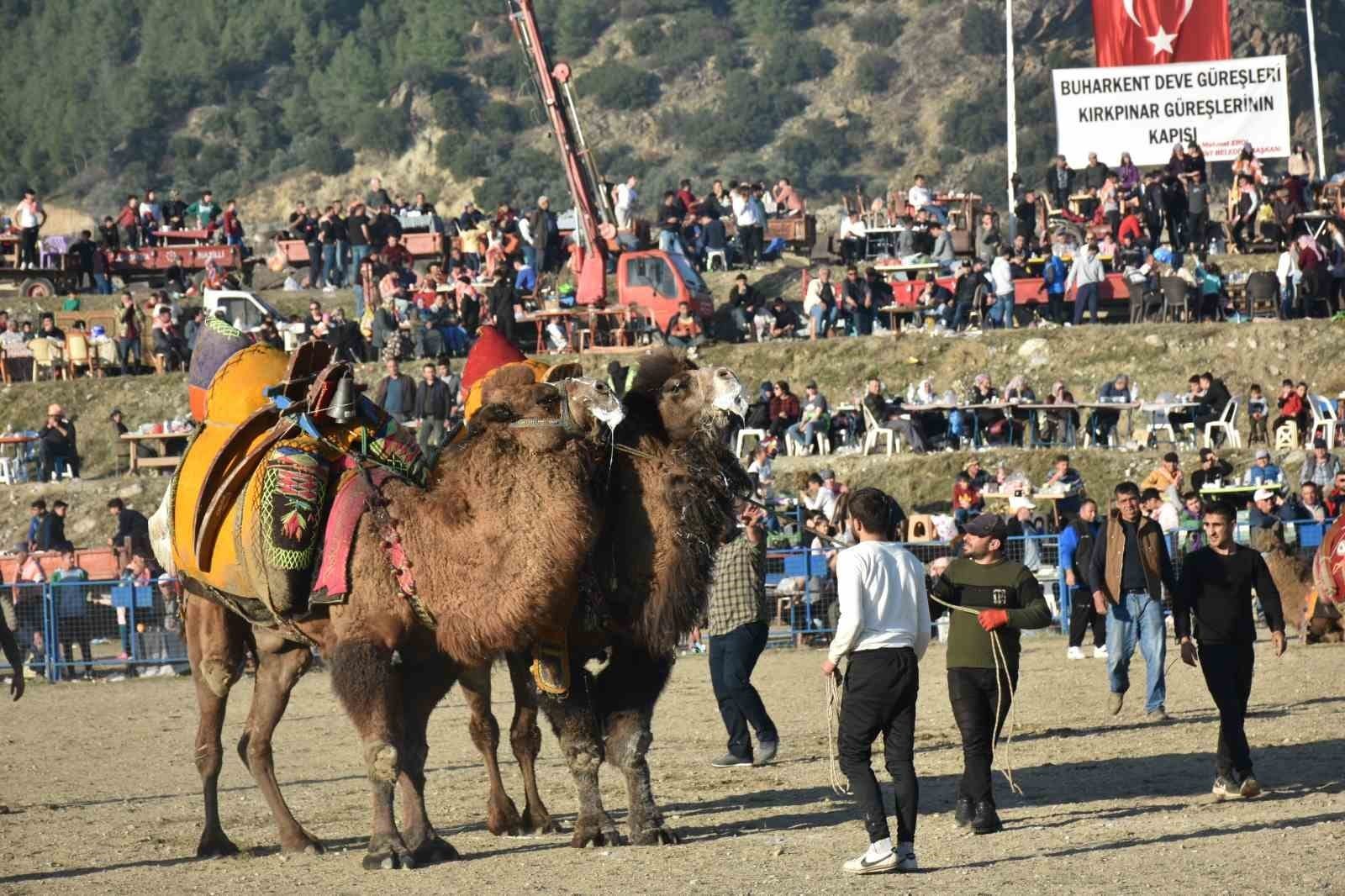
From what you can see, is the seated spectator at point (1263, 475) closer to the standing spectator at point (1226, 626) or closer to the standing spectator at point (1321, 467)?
the standing spectator at point (1321, 467)

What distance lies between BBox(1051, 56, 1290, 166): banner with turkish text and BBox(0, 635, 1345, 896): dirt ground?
27.6m

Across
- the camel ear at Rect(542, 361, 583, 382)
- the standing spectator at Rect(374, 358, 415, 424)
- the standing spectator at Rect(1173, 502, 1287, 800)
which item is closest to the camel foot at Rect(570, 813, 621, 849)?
the camel ear at Rect(542, 361, 583, 382)

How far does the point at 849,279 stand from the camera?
38.6m

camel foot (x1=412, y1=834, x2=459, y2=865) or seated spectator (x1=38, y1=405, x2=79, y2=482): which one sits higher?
seated spectator (x1=38, y1=405, x2=79, y2=482)

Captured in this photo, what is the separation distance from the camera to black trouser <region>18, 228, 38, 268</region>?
45812 millimetres

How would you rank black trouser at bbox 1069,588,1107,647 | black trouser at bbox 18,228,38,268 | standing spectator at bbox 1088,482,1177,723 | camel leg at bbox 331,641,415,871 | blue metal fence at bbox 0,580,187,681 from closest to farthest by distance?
camel leg at bbox 331,641,415,871
standing spectator at bbox 1088,482,1177,723
black trouser at bbox 1069,588,1107,647
blue metal fence at bbox 0,580,187,681
black trouser at bbox 18,228,38,268

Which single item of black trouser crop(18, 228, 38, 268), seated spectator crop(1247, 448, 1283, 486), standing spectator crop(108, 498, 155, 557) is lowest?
seated spectator crop(1247, 448, 1283, 486)

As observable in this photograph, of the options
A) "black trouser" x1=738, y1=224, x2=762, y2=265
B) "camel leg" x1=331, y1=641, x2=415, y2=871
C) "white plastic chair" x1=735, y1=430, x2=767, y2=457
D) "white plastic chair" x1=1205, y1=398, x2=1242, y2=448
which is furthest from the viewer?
"black trouser" x1=738, y1=224, x2=762, y2=265

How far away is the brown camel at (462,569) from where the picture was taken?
10.7 metres

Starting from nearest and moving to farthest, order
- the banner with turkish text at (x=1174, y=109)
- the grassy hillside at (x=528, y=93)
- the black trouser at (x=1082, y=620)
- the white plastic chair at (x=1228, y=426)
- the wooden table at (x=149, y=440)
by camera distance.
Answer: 1. the black trouser at (x=1082, y=620)
2. the white plastic chair at (x=1228, y=426)
3. the wooden table at (x=149, y=440)
4. the banner with turkish text at (x=1174, y=109)
5. the grassy hillside at (x=528, y=93)

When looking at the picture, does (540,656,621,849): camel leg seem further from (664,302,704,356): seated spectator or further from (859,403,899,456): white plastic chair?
(664,302,704,356): seated spectator

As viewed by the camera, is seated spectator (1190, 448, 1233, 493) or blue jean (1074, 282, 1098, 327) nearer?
seated spectator (1190, 448, 1233, 493)

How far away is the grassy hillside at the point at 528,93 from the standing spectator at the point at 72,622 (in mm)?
63913

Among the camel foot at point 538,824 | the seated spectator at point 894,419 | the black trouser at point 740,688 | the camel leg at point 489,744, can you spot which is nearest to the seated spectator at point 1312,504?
the seated spectator at point 894,419
